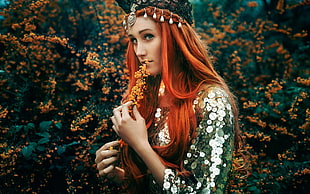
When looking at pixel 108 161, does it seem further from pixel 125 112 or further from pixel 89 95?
pixel 89 95

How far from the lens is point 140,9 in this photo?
5.16 ft

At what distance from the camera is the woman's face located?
5.05 ft

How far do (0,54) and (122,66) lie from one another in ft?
4.30

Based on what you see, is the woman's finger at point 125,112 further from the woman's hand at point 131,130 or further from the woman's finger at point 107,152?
the woman's finger at point 107,152

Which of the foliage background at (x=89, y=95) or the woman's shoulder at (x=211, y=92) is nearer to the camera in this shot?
the woman's shoulder at (x=211, y=92)

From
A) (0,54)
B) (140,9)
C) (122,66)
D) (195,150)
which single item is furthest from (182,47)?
(0,54)

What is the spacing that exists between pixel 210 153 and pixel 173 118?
0.99 feet

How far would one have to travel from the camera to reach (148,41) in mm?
1551

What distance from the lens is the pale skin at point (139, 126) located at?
137cm

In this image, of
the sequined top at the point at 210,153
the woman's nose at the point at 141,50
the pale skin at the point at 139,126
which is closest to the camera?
the sequined top at the point at 210,153

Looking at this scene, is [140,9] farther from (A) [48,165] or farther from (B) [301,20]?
(B) [301,20]

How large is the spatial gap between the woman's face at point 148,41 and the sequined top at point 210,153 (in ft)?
1.23

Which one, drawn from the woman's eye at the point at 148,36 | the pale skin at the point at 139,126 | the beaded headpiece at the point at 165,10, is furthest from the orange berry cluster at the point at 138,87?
the beaded headpiece at the point at 165,10

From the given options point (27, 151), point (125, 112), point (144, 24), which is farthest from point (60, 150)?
point (144, 24)
